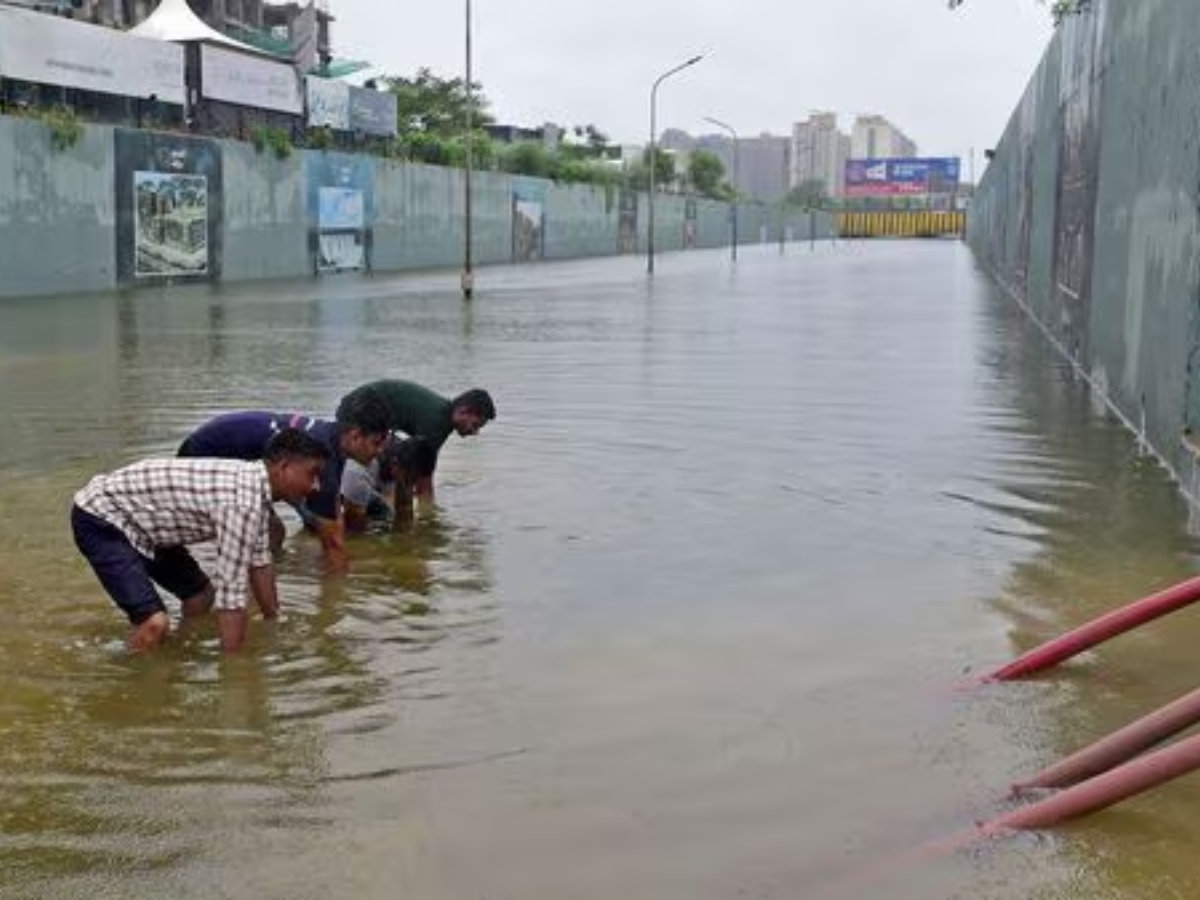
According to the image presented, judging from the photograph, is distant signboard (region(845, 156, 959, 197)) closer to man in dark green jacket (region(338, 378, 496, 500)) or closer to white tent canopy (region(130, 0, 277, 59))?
white tent canopy (region(130, 0, 277, 59))

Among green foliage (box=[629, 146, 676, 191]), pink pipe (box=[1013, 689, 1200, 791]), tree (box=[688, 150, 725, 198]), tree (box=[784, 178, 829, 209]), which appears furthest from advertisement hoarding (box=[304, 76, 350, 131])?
tree (box=[784, 178, 829, 209])

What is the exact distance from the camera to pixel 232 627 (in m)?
5.62

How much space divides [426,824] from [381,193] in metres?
46.5

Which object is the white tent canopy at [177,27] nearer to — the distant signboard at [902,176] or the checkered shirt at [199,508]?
the checkered shirt at [199,508]

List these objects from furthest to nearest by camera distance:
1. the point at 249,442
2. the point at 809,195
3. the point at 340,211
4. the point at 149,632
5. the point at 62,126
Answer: the point at 809,195 → the point at 340,211 → the point at 62,126 → the point at 249,442 → the point at 149,632

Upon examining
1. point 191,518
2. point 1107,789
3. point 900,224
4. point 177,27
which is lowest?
point 1107,789

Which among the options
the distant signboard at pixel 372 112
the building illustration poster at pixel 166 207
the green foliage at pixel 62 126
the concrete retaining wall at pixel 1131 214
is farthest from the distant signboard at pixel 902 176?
the concrete retaining wall at pixel 1131 214

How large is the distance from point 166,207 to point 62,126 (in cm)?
472

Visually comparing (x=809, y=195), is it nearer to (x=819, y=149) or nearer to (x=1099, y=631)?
(x=819, y=149)

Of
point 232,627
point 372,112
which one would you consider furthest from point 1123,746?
point 372,112

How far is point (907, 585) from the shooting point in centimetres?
695

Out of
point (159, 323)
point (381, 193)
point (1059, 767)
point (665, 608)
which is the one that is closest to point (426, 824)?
point (1059, 767)

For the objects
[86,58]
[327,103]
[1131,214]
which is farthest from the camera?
[327,103]

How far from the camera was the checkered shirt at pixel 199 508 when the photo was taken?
18.0 ft
